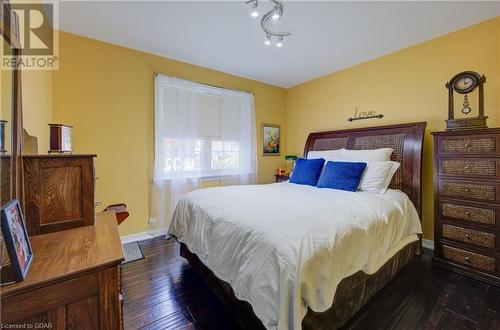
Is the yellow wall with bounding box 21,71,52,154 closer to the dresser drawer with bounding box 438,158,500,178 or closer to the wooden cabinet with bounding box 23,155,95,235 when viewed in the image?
the wooden cabinet with bounding box 23,155,95,235

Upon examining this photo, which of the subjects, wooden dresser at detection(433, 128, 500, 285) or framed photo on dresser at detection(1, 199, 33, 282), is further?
wooden dresser at detection(433, 128, 500, 285)

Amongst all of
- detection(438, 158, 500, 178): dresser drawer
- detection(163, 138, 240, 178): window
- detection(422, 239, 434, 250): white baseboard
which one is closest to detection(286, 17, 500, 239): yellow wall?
detection(422, 239, 434, 250): white baseboard

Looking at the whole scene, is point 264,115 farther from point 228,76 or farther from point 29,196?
point 29,196

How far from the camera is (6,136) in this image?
3.30 feet

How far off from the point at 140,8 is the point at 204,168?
7.15ft

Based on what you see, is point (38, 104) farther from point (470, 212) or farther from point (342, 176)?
point (470, 212)

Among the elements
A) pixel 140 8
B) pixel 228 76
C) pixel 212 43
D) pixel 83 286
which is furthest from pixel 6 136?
pixel 228 76

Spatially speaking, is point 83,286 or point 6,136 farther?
point 6,136

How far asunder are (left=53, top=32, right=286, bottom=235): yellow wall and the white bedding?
110cm

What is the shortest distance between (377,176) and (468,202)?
79cm

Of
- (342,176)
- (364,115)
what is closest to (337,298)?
(342,176)

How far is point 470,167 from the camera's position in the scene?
2.08 metres

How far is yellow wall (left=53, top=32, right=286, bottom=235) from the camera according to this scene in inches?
99.7

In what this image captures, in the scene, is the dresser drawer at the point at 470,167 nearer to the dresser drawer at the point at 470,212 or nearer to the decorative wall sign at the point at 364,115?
the dresser drawer at the point at 470,212
